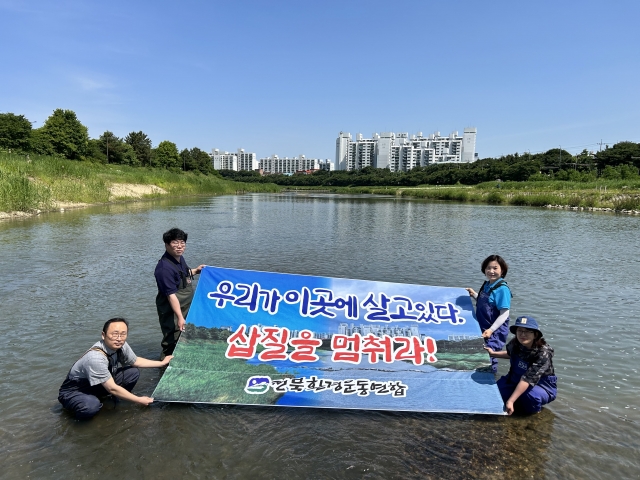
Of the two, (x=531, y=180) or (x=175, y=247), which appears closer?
(x=175, y=247)

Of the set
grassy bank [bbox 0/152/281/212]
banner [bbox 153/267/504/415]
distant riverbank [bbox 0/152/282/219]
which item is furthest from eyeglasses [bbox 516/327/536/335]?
grassy bank [bbox 0/152/281/212]

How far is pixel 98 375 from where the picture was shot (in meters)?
4.04

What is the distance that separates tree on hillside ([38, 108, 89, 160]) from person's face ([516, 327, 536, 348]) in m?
56.6

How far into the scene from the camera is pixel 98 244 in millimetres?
15164

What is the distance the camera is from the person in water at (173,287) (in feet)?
16.0

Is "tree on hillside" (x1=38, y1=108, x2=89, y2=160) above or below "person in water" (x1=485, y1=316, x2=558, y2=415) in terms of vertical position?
above

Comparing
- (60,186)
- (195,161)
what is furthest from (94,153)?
(195,161)

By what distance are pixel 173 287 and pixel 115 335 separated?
959 millimetres

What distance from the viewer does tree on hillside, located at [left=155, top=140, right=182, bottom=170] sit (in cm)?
8069

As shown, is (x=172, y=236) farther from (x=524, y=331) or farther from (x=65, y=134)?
(x=65, y=134)

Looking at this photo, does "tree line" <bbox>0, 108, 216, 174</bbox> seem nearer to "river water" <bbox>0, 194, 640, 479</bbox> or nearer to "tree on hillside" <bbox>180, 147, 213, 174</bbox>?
"tree on hillside" <bbox>180, 147, 213, 174</bbox>

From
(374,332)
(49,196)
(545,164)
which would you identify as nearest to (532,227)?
(374,332)

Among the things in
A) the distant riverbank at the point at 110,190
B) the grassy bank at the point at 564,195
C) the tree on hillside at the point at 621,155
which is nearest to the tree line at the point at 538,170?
the tree on hillside at the point at 621,155

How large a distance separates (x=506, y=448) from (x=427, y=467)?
87 centimetres
